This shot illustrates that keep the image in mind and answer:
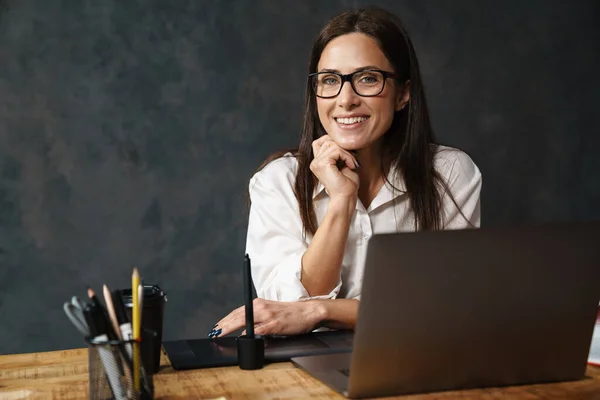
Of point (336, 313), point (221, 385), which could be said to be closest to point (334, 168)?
point (336, 313)

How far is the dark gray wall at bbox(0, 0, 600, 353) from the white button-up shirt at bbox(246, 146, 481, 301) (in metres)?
1.04

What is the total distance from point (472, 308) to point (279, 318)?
0.59 metres

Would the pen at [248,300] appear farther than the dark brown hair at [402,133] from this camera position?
No

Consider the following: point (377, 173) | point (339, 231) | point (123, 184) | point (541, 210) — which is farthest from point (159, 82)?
point (541, 210)

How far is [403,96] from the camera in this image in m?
2.27

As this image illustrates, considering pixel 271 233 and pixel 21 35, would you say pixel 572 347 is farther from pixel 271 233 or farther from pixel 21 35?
pixel 21 35

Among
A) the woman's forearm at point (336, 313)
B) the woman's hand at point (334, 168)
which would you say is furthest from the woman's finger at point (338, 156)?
the woman's forearm at point (336, 313)

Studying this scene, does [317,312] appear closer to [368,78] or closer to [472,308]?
[472,308]

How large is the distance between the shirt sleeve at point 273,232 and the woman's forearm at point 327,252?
33 mm

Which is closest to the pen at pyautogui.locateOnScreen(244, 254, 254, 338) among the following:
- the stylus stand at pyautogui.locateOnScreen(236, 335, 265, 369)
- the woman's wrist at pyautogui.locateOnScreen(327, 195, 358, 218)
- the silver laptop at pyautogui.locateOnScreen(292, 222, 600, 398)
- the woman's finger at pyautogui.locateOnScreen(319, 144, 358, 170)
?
the stylus stand at pyautogui.locateOnScreen(236, 335, 265, 369)

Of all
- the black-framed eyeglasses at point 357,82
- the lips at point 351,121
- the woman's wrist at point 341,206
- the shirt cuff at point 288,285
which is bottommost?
the shirt cuff at point 288,285

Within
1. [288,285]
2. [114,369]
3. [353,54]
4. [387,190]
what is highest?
[353,54]

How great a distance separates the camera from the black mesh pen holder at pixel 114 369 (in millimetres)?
1015

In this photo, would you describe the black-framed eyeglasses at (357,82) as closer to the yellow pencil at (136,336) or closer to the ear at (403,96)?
the ear at (403,96)
